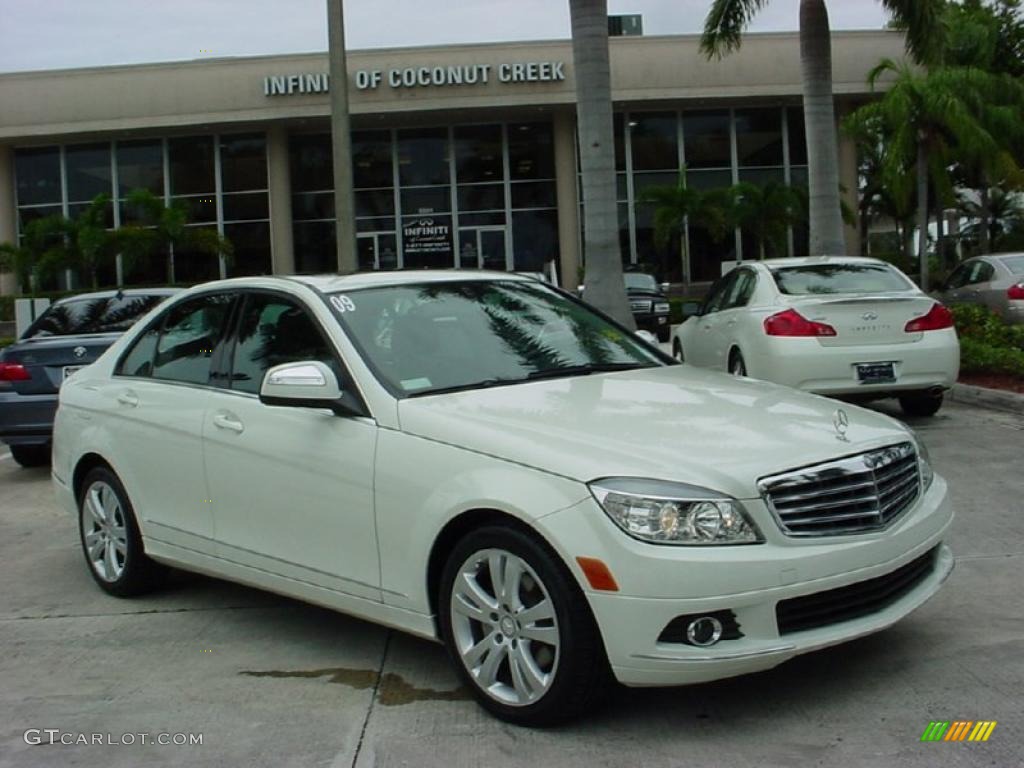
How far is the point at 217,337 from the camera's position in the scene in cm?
561

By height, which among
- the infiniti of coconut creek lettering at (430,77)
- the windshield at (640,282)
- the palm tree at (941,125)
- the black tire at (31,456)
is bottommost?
the black tire at (31,456)

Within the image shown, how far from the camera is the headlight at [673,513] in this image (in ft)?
12.2

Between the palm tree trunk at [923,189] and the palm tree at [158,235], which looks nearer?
the palm tree trunk at [923,189]

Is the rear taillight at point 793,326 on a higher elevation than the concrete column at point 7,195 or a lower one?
lower

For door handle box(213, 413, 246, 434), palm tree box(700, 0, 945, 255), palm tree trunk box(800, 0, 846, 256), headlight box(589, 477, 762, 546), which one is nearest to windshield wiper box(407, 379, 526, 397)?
door handle box(213, 413, 246, 434)

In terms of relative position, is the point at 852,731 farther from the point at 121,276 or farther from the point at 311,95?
the point at 121,276

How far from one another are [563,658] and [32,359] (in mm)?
7562

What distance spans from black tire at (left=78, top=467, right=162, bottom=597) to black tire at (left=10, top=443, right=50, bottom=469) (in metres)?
5.07

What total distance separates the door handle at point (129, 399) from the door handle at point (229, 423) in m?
0.81

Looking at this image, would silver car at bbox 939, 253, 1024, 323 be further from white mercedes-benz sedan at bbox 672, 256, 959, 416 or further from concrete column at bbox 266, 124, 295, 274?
concrete column at bbox 266, 124, 295, 274

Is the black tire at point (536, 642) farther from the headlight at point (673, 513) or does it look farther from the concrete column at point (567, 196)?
the concrete column at point (567, 196)

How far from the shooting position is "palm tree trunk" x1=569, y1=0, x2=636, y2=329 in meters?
12.4

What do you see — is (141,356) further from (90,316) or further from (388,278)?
(90,316)

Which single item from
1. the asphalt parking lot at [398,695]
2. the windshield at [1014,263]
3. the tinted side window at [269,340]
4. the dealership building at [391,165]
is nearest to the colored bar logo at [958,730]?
the asphalt parking lot at [398,695]
